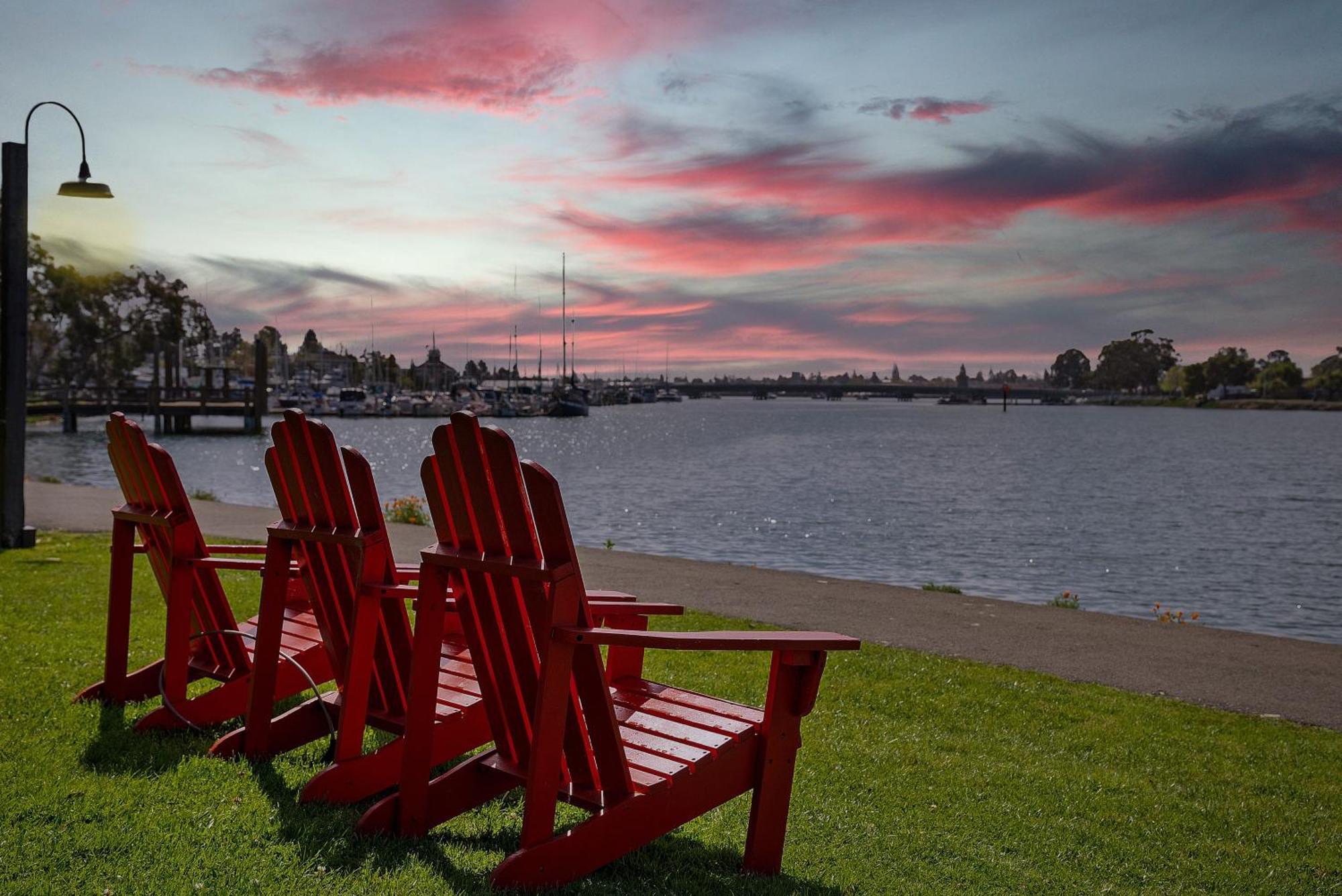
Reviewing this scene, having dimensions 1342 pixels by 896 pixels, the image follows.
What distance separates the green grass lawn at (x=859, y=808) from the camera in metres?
3.61

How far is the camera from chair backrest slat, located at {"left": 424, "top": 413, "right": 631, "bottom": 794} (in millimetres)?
3172

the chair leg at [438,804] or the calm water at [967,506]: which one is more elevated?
the chair leg at [438,804]

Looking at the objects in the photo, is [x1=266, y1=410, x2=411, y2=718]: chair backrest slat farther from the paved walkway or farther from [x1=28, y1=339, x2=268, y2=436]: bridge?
[x1=28, y1=339, x2=268, y2=436]: bridge

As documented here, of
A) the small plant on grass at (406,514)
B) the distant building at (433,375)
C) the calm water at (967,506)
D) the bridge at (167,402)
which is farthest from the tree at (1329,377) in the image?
the small plant on grass at (406,514)

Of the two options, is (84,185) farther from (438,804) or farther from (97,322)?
(97,322)

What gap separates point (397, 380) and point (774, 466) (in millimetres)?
139563

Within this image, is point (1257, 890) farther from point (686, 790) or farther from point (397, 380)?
point (397, 380)

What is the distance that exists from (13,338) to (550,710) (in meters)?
11.1

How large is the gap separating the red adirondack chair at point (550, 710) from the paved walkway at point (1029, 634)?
440 centimetres

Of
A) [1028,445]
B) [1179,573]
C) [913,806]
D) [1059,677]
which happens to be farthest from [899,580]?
[1028,445]

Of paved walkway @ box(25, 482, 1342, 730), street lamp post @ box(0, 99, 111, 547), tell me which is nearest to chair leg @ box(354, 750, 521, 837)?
paved walkway @ box(25, 482, 1342, 730)

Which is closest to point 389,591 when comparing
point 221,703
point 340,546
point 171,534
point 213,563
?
point 340,546

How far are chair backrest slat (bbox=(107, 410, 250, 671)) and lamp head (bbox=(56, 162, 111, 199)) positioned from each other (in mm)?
9884

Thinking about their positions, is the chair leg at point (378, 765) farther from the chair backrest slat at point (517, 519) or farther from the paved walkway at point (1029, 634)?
the paved walkway at point (1029, 634)
